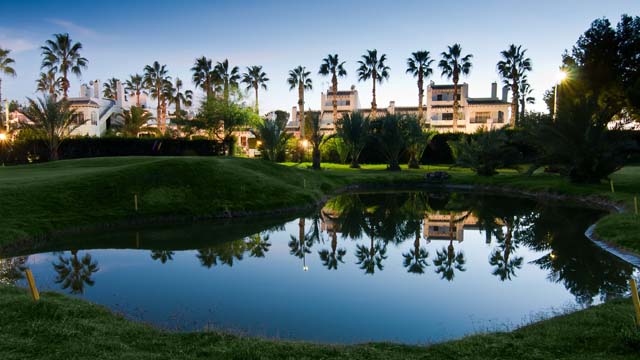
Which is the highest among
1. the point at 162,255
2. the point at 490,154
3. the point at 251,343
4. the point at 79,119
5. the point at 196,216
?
the point at 79,119

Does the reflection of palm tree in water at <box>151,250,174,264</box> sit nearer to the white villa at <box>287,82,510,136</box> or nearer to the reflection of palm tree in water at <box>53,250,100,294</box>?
the reflection of palm tree in water at <box>53,250,100,294</box>

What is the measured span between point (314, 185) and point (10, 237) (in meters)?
18.1

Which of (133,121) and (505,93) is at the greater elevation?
(505,93)

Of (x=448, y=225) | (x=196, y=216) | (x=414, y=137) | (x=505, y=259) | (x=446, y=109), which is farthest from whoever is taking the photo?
(x=446, y=109)

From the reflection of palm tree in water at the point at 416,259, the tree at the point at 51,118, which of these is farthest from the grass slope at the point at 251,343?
the tree at the point at 51,118

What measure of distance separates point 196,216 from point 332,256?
7.69 m

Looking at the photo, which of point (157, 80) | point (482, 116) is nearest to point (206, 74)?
point (157, 80)

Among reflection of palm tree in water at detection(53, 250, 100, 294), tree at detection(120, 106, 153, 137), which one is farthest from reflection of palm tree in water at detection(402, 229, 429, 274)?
tree at detection(120, 106, 153, 137)

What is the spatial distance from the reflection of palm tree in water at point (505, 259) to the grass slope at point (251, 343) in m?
5.41

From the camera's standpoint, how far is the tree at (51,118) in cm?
3809

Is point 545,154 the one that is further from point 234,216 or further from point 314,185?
point 234,216

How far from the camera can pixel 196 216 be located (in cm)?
2012

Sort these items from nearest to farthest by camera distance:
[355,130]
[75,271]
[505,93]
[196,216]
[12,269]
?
[12,269] → [75,271] → [196,216] → [355,130] → [505,93]

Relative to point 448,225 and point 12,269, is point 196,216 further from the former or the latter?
point 448,225
